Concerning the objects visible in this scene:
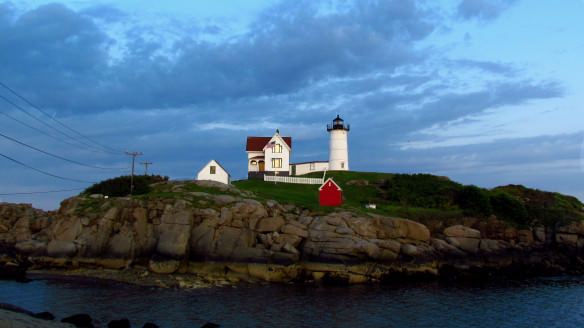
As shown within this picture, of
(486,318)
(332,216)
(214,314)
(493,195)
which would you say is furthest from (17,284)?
(493,195)

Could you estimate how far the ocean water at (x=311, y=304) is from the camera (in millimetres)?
20172

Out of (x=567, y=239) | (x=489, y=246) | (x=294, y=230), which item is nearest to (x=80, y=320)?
(x=294, y=230)

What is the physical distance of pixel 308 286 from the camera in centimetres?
2791

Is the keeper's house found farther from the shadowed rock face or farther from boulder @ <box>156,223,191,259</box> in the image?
boulder @ <box>156,223,191,259</box>

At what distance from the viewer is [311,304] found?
23.1 meters

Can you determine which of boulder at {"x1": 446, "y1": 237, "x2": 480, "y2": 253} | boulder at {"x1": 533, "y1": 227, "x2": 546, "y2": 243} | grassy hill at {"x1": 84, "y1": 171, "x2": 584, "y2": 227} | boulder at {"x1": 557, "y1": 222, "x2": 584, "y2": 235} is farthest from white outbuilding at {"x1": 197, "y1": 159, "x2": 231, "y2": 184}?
boulder at {"x1": 557, "y1": 222, "x2": 584, "y2": 235}

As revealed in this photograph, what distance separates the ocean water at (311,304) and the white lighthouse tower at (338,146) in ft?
122

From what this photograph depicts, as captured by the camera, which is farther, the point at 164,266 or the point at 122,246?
the point at 122,246

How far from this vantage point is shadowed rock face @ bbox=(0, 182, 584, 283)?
97.8ft

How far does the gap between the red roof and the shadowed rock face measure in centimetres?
2787

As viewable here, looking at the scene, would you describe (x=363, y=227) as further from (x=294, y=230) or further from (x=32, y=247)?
(x=32, y=247)

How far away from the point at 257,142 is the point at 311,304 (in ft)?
141

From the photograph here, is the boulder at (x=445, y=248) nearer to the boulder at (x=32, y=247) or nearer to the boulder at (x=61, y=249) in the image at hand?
the boulder at (x=61, y=249)

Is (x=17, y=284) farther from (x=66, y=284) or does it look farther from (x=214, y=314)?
(x=214, y=314)
